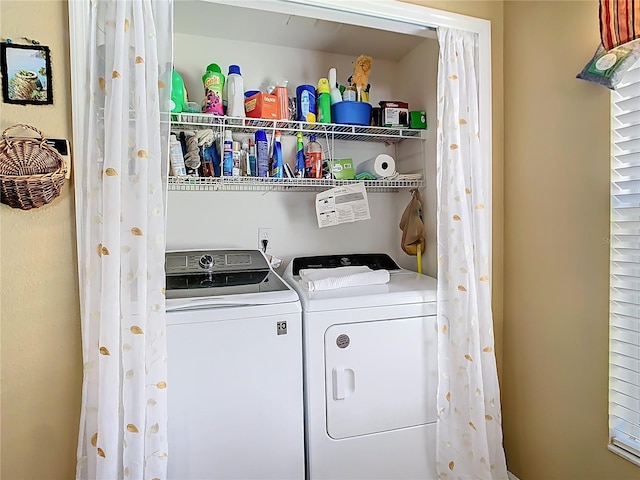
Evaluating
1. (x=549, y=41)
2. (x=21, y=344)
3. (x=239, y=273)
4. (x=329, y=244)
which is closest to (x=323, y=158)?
→ (x=329, y=244)

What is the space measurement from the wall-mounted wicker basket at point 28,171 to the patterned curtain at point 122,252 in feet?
0.26

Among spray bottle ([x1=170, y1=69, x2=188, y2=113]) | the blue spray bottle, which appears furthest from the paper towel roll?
spray bottle ([x1=170, y1=69, x2=188, y2=113])

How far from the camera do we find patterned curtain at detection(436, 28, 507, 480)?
169cm

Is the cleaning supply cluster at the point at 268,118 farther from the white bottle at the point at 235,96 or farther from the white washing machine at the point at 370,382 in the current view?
the white washing machine at the point at 370,382

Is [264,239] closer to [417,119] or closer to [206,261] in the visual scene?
[206,261]

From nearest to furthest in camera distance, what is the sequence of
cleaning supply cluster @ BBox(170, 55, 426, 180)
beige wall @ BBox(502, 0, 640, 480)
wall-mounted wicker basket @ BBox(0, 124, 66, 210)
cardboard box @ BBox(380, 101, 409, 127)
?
wall-mounted wicker basket @ BBox(0, 124, 66, 210), beige wall @ BBox(502, 0, 640, 480), cleaning supply cluster @ BBox(170, 55, 426, 180), cardboard box @ BBox(380, 101, 409, 127)

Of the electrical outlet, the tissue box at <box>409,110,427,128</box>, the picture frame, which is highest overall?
the tissue box at <box>409,110,427,128</box>

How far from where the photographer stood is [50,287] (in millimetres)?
1300

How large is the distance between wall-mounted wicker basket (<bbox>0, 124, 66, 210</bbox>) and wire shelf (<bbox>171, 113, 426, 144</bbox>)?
63 cm

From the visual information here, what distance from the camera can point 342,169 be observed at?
7.16ft

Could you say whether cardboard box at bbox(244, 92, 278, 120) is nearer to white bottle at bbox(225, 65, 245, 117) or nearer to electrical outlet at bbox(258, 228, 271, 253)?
white bottle at bbox(225, 65, 245, 117)

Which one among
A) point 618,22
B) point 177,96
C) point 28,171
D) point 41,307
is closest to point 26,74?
point 28,171

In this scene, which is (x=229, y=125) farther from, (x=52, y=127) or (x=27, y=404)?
(x=27, y=404)

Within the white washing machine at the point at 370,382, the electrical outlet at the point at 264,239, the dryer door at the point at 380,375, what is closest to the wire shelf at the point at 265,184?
the electrical outlet at the point at 264,239
